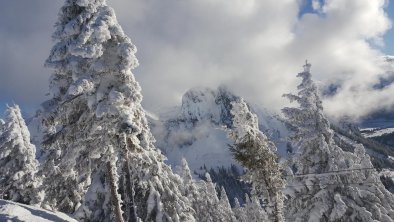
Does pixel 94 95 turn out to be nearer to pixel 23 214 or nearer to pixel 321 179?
pixel 23 214

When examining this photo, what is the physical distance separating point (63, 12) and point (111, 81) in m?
4.46

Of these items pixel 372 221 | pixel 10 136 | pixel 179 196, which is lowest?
pixel 372 221

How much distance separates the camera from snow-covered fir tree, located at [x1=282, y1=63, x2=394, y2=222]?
29906 millimetres

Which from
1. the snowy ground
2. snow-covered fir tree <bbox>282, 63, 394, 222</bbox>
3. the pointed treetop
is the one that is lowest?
the snowy ground

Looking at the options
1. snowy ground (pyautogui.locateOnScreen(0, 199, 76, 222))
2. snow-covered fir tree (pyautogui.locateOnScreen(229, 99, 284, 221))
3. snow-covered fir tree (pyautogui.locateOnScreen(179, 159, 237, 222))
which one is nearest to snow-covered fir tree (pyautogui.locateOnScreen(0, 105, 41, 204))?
snowy ground (pyautogui.locateOnScreen(0, 199, 76, 222))

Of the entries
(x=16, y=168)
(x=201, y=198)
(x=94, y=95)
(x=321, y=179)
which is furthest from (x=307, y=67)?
(x=201, y=198)

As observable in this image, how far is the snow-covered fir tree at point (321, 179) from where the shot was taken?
2991cm

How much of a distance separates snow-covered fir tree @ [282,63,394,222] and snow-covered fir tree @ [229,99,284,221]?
11.7 feet

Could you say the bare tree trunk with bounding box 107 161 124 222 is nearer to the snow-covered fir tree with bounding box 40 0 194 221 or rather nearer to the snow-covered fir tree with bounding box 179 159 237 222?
the snow-covered fir tree with bounding box 40 0 194 221

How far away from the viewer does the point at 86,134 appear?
23859 mm

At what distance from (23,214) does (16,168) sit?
55.6 ft

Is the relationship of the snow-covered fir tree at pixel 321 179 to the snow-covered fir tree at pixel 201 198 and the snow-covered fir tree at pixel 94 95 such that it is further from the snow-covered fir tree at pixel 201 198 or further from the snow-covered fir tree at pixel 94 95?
the snow-covered fir tree at pixel 201 198

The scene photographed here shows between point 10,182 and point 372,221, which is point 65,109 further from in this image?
point 10,182

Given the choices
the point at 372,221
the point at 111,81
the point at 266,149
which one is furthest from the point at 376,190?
the point at 111,81
